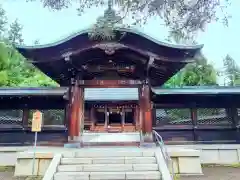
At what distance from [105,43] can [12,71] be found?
21.4 metres

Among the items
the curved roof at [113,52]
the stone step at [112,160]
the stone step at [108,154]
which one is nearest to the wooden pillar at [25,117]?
the curved roof at [113,52]

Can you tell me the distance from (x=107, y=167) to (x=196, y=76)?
26622 mm

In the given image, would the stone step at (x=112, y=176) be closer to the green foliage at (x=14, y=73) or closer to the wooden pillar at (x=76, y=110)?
the wooden pillar at (x=76, y=110)

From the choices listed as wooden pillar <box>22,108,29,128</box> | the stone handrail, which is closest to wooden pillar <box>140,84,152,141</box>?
the stone handrail

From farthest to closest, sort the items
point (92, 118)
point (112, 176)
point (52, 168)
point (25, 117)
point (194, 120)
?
point (92, 118) → point (194, 120) → point (25, 117) → point (52, 168) → point (112, 176)

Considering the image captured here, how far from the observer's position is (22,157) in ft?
25.2

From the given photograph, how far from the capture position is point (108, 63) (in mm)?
9633

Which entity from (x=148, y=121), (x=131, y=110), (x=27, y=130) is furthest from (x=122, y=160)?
(x=131, y=110)

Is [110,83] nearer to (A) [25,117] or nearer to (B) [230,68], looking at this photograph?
(A) [25,117]

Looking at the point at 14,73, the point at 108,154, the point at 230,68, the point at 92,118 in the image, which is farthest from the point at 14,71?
the point at 230,68

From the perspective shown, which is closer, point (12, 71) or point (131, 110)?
point (131, 110)

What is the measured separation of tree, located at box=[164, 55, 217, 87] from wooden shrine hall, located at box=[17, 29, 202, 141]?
2170 centimetres

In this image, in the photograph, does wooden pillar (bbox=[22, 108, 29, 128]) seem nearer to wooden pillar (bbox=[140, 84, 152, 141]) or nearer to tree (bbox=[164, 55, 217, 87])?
wooden pillar (bbox=[140, 84, 152, 141])

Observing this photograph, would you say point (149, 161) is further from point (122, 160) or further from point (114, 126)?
point (114, 126)
